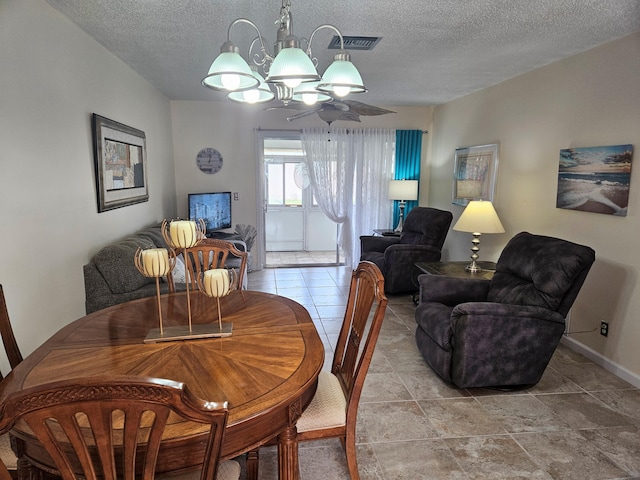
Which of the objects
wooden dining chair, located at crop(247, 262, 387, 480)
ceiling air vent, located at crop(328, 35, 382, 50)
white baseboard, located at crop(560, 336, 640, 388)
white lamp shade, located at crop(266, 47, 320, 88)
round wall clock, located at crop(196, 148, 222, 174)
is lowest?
white baseboard, located at crop(560, 336, 640, 388)

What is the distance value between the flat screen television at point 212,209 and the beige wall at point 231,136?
26cm

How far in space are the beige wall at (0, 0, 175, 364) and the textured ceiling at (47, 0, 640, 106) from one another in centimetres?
27

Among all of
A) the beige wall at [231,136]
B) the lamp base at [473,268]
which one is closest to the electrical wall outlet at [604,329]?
the lamp base at [473,268]

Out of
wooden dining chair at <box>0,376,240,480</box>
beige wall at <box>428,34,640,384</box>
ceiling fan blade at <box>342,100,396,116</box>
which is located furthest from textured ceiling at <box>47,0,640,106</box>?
wooden dining chair at <box>0,376,240,480</box>

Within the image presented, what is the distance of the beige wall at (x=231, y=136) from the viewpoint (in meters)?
5.97

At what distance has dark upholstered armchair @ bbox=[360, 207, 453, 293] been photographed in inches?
195

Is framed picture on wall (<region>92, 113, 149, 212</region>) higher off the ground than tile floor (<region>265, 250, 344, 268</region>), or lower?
higher

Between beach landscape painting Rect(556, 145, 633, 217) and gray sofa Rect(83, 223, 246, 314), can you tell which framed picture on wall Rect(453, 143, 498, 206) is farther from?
gray sofa Rect(83, 223, 246, 314)

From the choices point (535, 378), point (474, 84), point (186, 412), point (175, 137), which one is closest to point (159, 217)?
point (175, 137)

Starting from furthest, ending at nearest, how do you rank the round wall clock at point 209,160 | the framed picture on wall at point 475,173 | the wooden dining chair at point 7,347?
the round wall clock at point 209,160
the framed picture on wall at point 475,173
the wooden dining chair at point 7,347

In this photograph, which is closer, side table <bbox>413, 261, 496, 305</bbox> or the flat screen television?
side table <bbox>413, 261, 496, 305</bbox>

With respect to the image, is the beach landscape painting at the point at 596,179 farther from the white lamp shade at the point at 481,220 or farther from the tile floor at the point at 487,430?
the tile floor at the point at 487,430

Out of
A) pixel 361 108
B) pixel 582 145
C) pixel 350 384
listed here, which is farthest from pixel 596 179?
pixel 350 384

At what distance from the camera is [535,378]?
9.29ft
